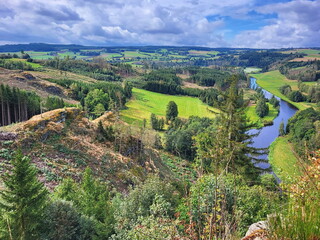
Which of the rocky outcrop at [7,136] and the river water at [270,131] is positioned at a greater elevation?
the rocky outcrop at [7,136]

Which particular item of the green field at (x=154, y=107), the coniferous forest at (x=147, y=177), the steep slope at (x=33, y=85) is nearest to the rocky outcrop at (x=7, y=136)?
the coniferous forest at (x=147, y=177)

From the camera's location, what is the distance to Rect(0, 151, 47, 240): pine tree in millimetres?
12711

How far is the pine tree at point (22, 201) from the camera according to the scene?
41.7 feet

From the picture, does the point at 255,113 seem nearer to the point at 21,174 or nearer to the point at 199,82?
the point at 199,82

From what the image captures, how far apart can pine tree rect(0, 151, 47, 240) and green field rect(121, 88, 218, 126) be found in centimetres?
7252

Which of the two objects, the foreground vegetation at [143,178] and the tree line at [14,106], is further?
the tree line at [14,106]

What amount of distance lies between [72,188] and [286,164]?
55082 mm

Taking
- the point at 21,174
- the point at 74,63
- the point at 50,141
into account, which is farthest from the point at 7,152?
the point at 74,63

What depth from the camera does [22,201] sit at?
1297 centimetres

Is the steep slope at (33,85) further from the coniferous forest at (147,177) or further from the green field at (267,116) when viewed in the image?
the green field at (267,116)

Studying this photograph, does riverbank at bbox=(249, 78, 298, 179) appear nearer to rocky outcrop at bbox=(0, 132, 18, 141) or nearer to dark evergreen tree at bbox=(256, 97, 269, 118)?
dark evergreen tree at bbox=(256, 97, 269, 118)

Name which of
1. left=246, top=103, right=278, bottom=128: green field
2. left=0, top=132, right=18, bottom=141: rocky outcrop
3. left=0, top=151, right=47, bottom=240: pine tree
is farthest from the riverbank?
left=0, top=132, right=18, bottom=141: rocky outcrop

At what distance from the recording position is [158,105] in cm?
11606

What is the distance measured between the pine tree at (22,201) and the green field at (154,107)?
72.5m
